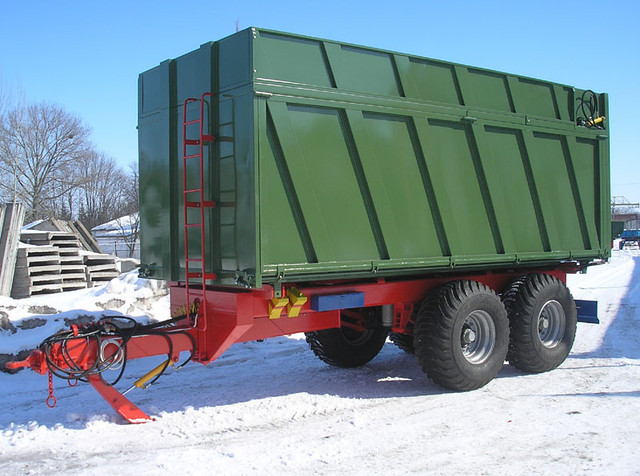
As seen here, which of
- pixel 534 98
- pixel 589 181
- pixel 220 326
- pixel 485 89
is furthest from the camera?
pixel 589 181

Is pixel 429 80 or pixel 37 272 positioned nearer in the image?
pixel 429 80

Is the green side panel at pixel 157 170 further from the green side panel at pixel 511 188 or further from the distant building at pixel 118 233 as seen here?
the distant building at pixel 118 233

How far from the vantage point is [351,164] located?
599cm

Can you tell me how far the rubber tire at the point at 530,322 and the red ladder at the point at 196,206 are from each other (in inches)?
148

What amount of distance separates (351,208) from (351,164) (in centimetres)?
42

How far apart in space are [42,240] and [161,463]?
9356mm

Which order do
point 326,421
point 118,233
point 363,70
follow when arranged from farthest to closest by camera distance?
1. point 118,233
2. point 363,70
3. point 326,421

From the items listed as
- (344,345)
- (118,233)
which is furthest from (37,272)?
(118,233)

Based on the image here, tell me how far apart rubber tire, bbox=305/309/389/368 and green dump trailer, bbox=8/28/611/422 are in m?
0.02

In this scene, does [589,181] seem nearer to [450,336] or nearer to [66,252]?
[450,336]

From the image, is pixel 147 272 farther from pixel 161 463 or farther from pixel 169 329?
pixel 161 463

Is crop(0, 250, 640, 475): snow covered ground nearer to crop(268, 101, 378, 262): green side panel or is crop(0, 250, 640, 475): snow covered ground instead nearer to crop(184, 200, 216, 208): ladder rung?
crop(268, 101, 378, 262): green side panel

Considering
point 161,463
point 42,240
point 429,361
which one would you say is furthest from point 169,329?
point 42,240

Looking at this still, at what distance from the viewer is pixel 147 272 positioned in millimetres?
6734
